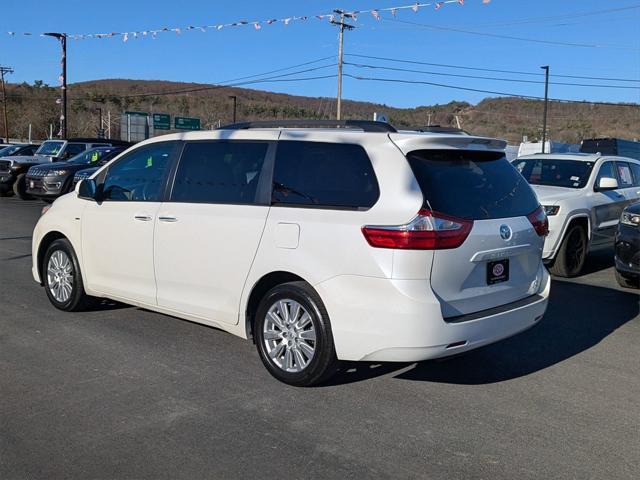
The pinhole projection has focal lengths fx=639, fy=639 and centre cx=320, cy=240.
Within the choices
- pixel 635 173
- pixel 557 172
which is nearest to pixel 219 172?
pixel 557 172

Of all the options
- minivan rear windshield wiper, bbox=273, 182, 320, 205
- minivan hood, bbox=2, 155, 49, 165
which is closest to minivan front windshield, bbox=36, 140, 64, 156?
minivan hood, bbox=2, 155, 49, 165

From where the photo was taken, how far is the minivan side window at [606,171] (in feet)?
31.7

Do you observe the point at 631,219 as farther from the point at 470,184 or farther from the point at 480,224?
the point at 480,224

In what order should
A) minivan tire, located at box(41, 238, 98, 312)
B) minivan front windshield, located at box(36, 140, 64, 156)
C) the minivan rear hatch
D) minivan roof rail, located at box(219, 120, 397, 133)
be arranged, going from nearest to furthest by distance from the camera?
1. the minivan rear hatch
2. minivan roof rail, located at box(219, 120, 397, 133)
3. minivan tire, located at box(41, 238, 98, 312)
4. minivan front windshield, located at box(36, 140, 64, 156)

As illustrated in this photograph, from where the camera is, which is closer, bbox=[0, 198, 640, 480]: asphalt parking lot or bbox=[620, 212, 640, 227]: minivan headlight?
bbox=[0, 198, 640, 480]: asphalt parking lot

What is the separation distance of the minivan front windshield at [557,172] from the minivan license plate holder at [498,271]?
211 inches

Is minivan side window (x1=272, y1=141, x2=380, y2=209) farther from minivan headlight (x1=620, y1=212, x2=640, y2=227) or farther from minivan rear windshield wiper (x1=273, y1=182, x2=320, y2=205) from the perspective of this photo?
minivan headlight (x1=620, y1=212, x2=640, y2=227)

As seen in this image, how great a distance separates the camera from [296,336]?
4547 mm

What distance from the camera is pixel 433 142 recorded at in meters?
4.34

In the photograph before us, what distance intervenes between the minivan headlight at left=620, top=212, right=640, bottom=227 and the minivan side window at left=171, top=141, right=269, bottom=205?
484 centimetres

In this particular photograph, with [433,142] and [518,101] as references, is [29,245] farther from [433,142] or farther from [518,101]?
[518,101]

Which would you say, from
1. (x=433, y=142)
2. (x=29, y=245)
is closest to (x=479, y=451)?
(x=433, y=142)

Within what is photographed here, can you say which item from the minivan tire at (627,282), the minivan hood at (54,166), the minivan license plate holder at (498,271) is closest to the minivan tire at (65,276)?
the minivan license plate holder at (498,271)

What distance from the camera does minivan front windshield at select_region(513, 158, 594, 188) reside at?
9648 mm
